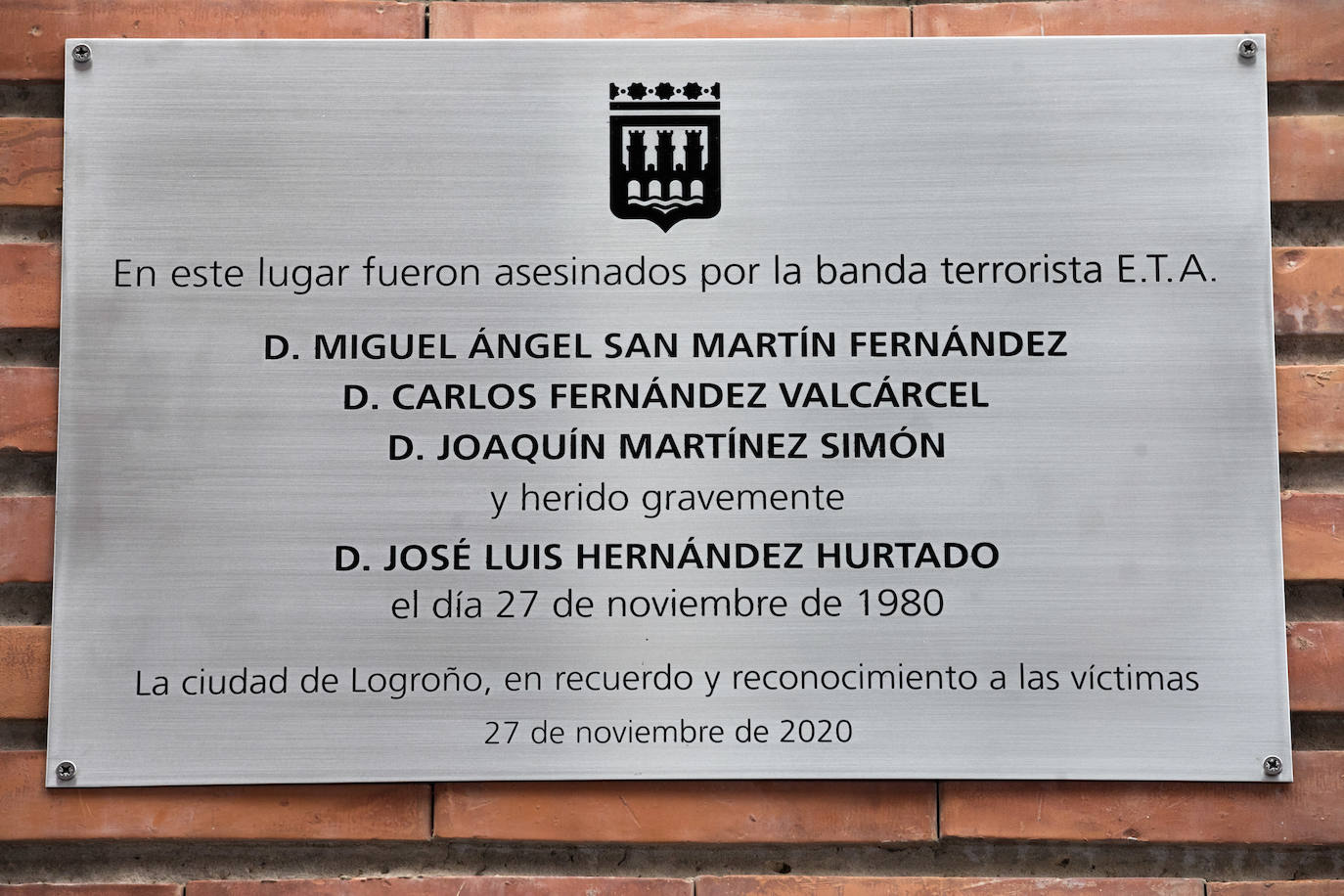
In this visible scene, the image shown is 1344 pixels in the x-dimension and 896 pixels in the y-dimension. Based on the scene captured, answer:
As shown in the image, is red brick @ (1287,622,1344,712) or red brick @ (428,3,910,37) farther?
red brick @ (428,3,910,37)

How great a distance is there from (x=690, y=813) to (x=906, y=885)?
1.13ft

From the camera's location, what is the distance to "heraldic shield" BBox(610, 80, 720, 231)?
5.24 ft

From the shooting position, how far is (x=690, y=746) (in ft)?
5.01

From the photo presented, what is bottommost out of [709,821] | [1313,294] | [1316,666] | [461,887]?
[461,887]

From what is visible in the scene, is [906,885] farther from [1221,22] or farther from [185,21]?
[185,21]

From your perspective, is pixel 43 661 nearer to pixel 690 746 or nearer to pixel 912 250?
pixel 690 746

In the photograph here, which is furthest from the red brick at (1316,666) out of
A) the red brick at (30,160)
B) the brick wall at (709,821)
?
the red brick at (30,160)

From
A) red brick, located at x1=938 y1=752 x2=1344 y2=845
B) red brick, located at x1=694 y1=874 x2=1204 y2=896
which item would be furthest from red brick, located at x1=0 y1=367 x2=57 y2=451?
red brick, located at x1=938 y1=752 x2=1344 y2=845

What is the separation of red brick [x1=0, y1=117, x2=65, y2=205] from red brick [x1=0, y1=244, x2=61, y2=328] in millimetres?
81

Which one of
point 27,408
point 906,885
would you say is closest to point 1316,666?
point 906,885

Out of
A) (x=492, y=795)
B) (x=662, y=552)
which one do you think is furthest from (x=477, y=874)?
(x=662, y=552)

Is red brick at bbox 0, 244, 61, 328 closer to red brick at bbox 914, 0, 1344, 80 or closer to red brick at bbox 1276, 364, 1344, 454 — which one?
red brick at bbox 914, 0, 1344, 80

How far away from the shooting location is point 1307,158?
1.62m

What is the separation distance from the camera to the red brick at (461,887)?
1542mm
